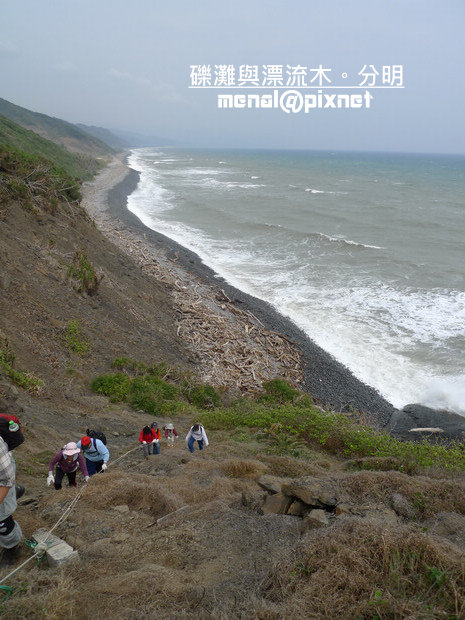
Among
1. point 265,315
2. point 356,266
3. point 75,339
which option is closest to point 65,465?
point 75,339

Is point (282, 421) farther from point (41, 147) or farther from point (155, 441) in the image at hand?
point (41, 147)

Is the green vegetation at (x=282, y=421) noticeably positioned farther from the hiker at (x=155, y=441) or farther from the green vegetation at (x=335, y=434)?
the hiker at (x=155, y=441)

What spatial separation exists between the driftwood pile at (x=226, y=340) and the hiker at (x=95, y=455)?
7145 millimetres

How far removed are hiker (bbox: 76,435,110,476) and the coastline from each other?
8.75 m

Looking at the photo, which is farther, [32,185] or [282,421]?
[32,185]

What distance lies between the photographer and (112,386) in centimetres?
1107

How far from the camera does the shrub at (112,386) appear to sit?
35.7 feet

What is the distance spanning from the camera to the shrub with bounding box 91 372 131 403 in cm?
1089

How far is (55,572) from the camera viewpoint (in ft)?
12.6

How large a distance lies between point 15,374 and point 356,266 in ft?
75.2

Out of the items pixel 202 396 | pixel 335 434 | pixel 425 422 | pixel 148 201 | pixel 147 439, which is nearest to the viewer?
pixel 147 439

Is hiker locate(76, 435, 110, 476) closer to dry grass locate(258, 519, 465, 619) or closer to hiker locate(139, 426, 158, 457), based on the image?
hiker locate(139, 426, 158, 457)

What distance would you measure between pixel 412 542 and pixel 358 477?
97.2 inches

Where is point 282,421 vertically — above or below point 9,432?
below
